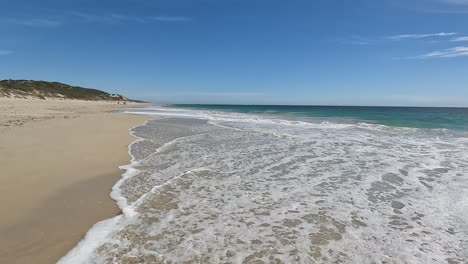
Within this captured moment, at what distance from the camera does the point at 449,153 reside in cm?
1122

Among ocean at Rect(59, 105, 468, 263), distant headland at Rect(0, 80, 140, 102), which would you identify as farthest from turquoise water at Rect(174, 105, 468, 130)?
distant headland at Rect(0, 80, 140, 102)

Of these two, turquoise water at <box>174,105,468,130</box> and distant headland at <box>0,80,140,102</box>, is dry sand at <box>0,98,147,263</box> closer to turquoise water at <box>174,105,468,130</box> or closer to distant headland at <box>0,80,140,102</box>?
turquoise water at <box>174,105,468,130</box>

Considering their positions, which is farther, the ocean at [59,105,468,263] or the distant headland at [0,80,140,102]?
the distant headland at [0,80,140,102]

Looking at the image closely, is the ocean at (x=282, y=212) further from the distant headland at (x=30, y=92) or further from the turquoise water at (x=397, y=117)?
the distant headland at (x=30, y=92)

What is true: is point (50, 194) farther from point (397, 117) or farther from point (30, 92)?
point (30, 92)

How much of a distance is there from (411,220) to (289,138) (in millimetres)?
9560

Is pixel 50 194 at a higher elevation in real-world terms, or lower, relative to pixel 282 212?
higher

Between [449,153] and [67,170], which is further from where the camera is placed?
[449,153]

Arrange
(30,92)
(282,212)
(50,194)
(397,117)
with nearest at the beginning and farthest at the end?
(282,212) → (50,194) → (397,117) → (30,92)

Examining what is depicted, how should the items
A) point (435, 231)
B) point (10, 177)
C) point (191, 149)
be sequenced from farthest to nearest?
1. point (191, 149)
2. point (10, 177)
3. point (435, 231)

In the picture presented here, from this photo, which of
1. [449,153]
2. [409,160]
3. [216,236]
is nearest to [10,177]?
[216,236]

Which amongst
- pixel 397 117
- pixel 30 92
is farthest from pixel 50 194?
pixel 30 92

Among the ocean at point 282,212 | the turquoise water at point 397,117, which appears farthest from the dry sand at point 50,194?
the turquoise water at point 397,117

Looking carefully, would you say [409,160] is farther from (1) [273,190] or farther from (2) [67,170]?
(2) [67,170]
